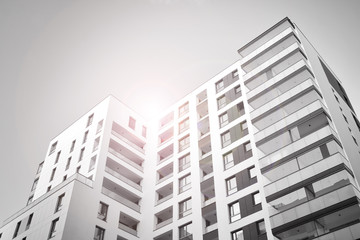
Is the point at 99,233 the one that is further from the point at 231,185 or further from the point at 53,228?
the point at 231,185

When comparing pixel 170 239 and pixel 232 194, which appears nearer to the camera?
pixel 232 194

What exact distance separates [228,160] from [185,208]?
7629 millimetres

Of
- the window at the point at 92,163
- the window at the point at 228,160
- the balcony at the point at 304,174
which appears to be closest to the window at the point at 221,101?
the window at the point at 228,160

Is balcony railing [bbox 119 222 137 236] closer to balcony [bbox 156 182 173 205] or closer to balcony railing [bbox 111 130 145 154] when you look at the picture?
balcony [bbox 156 182 173 205]

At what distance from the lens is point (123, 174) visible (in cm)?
5444

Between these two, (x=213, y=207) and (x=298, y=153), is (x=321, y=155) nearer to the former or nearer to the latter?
(x=298, y=153)

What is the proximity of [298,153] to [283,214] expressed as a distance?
251 inches

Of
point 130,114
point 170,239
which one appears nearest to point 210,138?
point 170,239

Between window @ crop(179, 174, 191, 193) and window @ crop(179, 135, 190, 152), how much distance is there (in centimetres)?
514

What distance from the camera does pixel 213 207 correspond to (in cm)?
4181

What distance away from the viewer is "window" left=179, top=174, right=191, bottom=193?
157ft

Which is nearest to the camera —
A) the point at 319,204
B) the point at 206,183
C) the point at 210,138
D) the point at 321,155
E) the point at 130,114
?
the point at 319,204

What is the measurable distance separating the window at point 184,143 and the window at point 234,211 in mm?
14171

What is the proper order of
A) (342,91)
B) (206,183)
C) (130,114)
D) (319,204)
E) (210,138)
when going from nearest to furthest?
(319,204)
(206,183)
(210,138)
(342,91)
(130,114)
